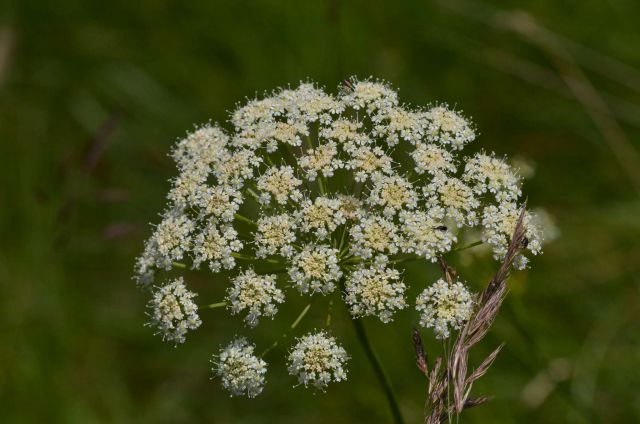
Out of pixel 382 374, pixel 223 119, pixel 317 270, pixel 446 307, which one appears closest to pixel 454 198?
pixel 446 307

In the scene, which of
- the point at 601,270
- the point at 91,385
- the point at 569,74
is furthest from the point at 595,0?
the point at 91,385

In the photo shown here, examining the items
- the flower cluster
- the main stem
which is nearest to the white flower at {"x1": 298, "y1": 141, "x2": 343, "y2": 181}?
the flower cluster

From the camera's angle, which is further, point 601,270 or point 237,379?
point 601,270

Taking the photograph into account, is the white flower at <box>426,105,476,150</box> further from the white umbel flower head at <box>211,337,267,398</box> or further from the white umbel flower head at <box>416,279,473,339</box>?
the white umbel flower head at <box>211,337,267,398</box>

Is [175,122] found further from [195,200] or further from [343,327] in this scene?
[195,200]

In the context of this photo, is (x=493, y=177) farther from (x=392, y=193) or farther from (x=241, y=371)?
(x=241, y=371)

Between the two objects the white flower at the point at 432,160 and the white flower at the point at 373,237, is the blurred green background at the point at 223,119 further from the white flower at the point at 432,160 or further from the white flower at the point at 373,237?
the white flower at the point at 373,237
